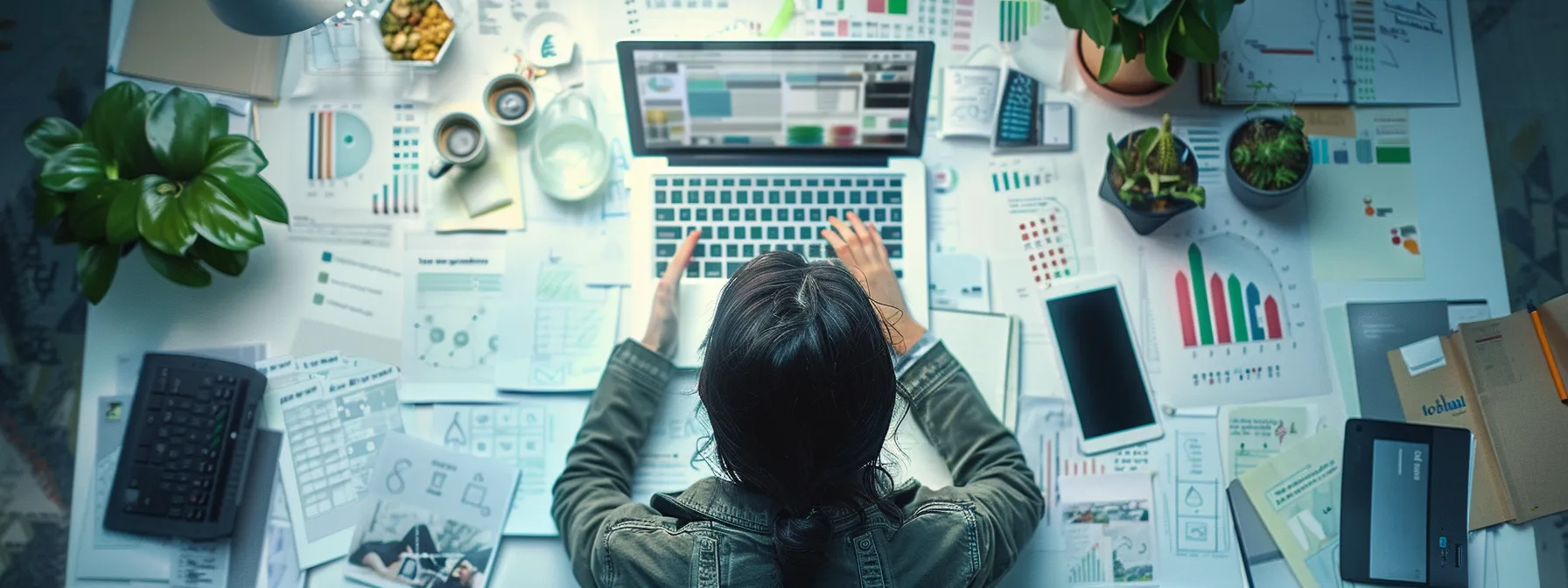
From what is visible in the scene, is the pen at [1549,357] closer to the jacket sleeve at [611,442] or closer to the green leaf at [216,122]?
the jacket sleeve at [611,442]

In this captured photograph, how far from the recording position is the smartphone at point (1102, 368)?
118 centimetres

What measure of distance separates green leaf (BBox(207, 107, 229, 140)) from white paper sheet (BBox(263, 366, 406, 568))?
1.02 feet

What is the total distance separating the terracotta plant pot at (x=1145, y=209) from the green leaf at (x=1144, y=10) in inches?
6.5

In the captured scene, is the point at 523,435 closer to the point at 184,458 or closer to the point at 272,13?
the point at 184,458

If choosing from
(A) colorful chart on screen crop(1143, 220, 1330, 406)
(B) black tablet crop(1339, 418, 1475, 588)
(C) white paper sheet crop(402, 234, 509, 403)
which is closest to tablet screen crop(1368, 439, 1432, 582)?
(B) black tablet crop(1339, 418, 1475, 588)

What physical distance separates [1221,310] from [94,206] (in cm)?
136

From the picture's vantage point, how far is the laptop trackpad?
1.16 m

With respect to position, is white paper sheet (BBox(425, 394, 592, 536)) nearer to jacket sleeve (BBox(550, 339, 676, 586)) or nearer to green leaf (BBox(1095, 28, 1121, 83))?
jacket sleeve (BBox(550, 339, 676, 586))

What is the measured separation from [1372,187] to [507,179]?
1113 millimetres

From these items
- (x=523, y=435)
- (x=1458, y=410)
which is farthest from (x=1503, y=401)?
(x=523, y=435)

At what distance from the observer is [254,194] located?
114 centimetres

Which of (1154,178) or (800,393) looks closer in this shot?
(800,393)

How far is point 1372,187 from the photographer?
4.09ft

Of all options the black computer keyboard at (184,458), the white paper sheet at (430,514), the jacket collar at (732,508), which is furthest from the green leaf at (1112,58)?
the black computer keyboard at (184,458)
